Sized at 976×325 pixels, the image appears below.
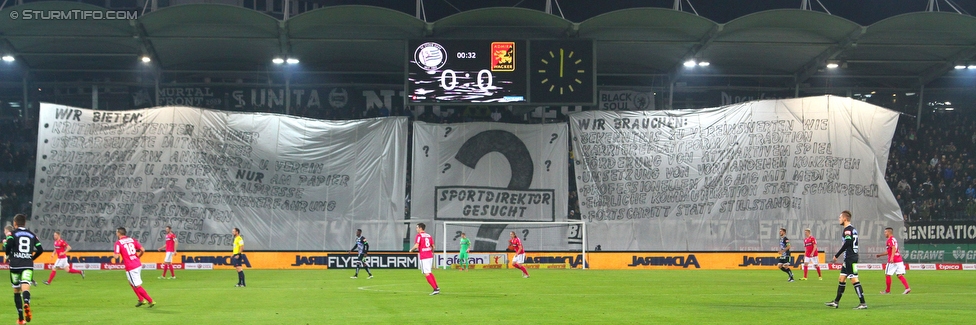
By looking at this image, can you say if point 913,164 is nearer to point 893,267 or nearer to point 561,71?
point 561,71

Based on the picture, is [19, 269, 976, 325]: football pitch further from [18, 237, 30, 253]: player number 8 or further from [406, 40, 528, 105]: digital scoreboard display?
[406, 40, 528, 105]: digital scoreboard display

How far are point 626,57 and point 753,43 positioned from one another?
6.24 m

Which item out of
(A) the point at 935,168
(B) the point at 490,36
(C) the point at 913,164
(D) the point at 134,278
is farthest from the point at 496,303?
(A) the point at 935,168

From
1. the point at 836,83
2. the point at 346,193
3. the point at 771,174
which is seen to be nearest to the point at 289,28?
the point at 346,193

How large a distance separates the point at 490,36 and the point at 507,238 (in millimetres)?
9729

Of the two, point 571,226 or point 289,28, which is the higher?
point 289,28

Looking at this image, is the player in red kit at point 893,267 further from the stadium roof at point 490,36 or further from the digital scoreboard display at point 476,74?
the digital scoreboard display at point 476,74

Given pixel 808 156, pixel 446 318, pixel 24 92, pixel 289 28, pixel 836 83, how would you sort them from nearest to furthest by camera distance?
pixel 446 318
pixel 289 28
pixel 808 156
pixel 24 92
pixel 836 83

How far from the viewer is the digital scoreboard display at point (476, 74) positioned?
36.7 m

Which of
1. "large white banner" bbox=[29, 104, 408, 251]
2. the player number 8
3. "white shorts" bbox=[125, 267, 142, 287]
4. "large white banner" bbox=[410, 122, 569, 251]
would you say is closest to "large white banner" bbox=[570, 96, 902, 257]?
"large white banner" bbox=[410, 122, 569, 251]

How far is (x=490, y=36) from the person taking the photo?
135 ft

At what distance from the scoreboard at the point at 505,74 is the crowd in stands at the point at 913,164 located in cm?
1041

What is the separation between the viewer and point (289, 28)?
130ft

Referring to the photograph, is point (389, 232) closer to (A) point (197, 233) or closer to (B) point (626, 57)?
(A) point (197, 233)
